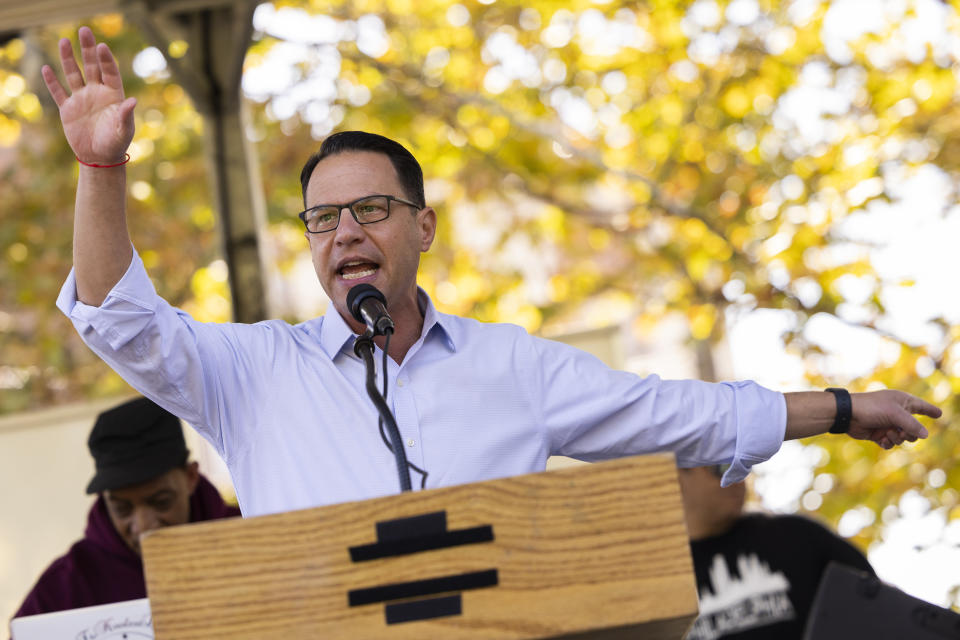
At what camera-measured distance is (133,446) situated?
134 inches

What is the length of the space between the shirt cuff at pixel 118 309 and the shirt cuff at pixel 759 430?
3.71 ft

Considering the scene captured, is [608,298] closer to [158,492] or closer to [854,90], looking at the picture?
[854,90]

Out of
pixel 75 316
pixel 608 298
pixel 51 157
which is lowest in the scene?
pixel 75 316

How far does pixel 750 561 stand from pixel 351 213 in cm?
234

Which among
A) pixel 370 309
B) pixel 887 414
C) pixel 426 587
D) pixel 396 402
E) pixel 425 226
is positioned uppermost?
pixel 425 226

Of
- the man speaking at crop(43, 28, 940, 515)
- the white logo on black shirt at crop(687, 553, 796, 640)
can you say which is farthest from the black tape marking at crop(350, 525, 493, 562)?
the white logo on black shirt at crop(687, 553, 796, 640)

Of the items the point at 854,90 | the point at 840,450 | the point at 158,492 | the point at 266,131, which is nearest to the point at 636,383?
the point at 158,492

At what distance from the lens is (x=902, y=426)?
2100mm

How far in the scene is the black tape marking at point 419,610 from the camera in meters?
1.36

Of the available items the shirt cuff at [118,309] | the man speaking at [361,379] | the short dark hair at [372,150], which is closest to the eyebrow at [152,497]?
the man speaking at [361,379]

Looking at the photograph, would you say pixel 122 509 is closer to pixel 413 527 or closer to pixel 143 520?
pixel 143 520

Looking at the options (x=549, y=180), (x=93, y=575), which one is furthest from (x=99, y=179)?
(x=549, y=180)

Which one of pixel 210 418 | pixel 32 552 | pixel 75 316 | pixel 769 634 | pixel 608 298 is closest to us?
pixel 75 316

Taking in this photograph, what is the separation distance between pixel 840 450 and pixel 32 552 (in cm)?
417
